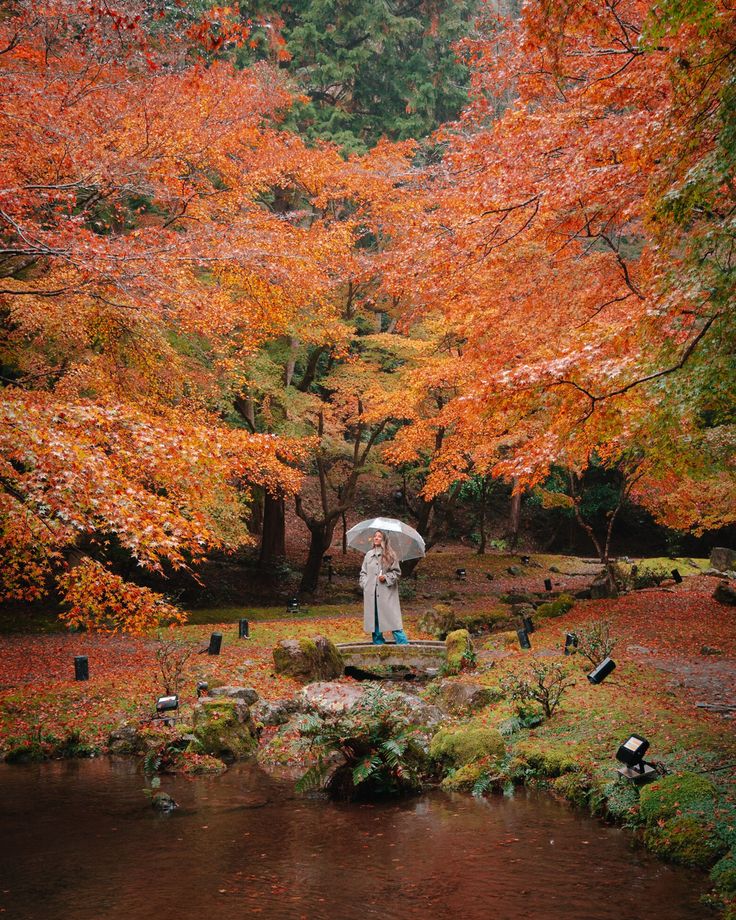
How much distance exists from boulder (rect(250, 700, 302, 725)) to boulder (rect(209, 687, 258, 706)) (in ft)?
0.55

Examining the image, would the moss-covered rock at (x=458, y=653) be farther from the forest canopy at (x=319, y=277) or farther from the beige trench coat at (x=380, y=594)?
the forest canopy at (x=319, y=277)

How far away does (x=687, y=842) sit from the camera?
4723 mm

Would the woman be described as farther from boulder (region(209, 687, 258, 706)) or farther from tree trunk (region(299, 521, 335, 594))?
tree trunk (region(299, 521, 335, 594))

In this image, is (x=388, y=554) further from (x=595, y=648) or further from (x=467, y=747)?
(x=467, y=747)

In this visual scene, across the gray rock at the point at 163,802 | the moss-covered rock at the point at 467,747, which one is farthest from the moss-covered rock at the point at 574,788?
the gray rock at the point at 163,802

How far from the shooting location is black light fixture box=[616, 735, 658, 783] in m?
5.48

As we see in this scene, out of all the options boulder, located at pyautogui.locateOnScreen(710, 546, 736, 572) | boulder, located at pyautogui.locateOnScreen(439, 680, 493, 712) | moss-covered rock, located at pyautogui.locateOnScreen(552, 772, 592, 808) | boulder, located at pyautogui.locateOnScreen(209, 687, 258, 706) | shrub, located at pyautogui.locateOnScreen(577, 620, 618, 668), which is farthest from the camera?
boulder, located at pyautogui.locateOnScreen(710, 546, 736, 572)

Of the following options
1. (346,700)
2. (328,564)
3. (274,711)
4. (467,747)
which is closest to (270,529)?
(328,564)

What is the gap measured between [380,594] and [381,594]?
2 centimetres

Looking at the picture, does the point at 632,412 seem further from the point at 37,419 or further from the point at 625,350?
the point at 37,419

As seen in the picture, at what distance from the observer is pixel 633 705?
7.55 metres

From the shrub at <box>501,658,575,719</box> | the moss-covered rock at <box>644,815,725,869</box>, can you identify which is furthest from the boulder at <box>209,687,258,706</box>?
the moss-covered rock at <box>644,815,725,869</box>

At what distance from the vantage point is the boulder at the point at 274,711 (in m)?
8.93

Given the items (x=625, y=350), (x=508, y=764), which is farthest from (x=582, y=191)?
(x=508, y=764)
